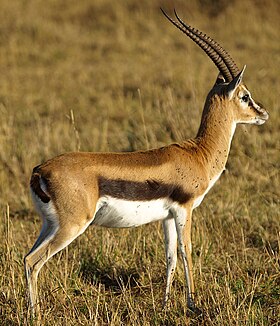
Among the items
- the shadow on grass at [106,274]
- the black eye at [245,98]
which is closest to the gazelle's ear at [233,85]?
the black eye at [245,98]

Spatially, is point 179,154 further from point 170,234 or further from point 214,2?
point 214,2

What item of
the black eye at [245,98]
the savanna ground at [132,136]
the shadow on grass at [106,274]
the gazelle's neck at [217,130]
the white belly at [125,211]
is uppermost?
the black eye at [245,98]

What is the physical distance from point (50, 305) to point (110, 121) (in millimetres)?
Result: 5917

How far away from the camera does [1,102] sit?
39.5 feet

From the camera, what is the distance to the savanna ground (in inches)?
207

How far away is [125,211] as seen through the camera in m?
5.04

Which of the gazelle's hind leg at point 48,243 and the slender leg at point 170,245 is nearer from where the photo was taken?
the gazelle's hind leg at point 48,243

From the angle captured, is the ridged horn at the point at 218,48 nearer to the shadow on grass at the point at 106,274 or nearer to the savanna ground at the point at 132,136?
the savanna ground at the point at 132,136

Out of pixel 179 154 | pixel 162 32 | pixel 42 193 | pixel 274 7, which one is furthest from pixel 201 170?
pixel 274 7

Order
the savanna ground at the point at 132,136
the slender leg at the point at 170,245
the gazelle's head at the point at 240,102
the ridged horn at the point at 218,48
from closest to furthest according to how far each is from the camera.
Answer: the savanna ground at the point at 132,136 < the slender leg at the point at 170,245 < the ridged horn at the point at 218,48 < the gazelle's head at the point at 240,102

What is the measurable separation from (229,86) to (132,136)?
13.0ft

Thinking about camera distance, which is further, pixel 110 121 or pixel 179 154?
pixel 110 121

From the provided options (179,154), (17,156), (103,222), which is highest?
(179,154)

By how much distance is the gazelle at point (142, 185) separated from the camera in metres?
4.86
